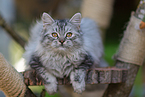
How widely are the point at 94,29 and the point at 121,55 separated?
1.36ft

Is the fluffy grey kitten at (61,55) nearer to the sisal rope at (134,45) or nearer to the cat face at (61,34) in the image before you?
the cat face at (61,34)

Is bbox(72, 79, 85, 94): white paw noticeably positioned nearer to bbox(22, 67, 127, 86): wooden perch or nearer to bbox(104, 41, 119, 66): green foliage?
bbox(22, 67, 127, 86): wooden perch

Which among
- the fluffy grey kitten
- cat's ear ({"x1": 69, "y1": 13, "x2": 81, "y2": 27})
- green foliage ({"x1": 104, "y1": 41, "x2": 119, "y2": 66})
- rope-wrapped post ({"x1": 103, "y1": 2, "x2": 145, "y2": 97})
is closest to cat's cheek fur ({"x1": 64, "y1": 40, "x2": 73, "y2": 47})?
the fluffy grey kitten

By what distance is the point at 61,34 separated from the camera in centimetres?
126

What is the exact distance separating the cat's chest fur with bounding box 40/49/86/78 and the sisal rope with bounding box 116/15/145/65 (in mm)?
451

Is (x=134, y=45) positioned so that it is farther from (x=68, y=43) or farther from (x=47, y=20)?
(x=47, y=20)

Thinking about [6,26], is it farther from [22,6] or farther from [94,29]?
[22,6]

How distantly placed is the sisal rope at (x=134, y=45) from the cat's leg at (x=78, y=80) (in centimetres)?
47

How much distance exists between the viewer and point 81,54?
4.42ft

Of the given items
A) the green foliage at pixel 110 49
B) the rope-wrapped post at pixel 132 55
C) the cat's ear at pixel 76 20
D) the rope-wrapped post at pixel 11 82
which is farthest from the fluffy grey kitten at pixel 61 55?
the green foliage at pixel 110 49

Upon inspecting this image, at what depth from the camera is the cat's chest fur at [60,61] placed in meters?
1.30

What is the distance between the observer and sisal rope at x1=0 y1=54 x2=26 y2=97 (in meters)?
1.12

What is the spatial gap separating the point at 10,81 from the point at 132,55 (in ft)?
3.20

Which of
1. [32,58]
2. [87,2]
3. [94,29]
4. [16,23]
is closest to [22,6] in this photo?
[16,23]
